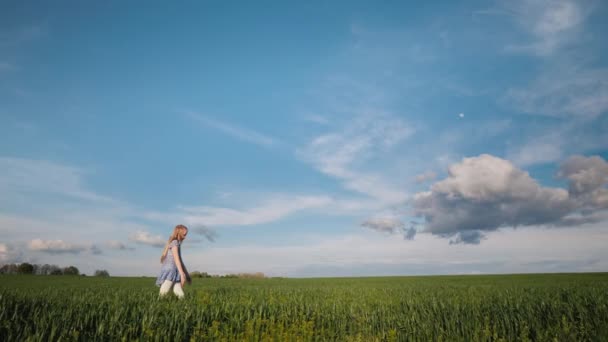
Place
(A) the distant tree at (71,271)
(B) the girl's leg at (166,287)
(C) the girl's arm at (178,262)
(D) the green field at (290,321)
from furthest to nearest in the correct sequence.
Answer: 1. (A) the distant tree at (71,271)
2. (C) the girl's arm at (178,262)
3. (B) the girl's leg at (166,287)
4. (D) the green field at (290,321)

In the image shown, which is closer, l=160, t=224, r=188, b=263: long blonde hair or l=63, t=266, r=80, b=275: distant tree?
l=160, t=224, r=188, b=263: long blonde hair

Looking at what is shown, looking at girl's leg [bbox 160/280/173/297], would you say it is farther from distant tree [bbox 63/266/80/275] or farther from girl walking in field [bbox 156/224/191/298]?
distant tree [bbox 63/266/80/275]

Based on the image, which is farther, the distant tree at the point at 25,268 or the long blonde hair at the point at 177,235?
the distant tree at the point at 25,268

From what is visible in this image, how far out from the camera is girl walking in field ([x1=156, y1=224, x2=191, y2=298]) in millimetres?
12320

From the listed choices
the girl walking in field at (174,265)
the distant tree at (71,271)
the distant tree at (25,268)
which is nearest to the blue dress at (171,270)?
the girl walking in field at (174,265)

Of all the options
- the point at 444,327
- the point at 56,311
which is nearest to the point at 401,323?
the point at 444,327

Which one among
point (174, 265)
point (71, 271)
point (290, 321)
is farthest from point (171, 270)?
point (71, 271)

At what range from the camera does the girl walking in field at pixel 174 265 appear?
1232 cm

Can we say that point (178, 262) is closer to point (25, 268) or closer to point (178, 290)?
point (178, 290)

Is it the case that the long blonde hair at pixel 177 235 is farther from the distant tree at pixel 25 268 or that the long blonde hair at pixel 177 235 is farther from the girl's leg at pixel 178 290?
the distant tree at pixel 25 268

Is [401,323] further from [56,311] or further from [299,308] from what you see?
[56,311]

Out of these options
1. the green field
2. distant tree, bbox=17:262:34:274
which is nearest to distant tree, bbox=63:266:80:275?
distant tree, bbox=17:262:34:274

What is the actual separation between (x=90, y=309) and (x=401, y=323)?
26.5 feet

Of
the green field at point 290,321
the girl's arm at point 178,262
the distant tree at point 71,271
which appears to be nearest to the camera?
the green field at point 290,321
